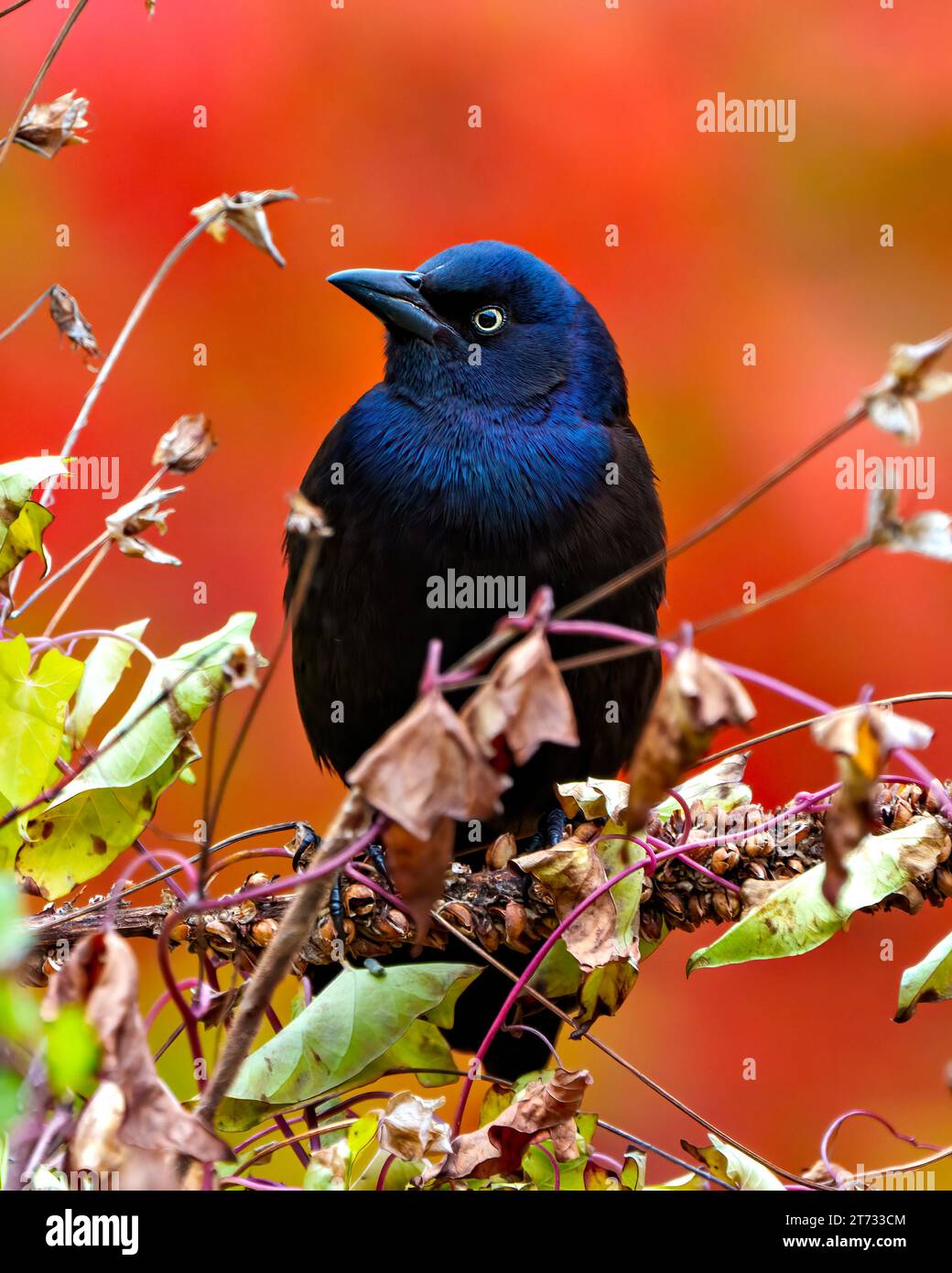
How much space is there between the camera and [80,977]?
3.11ft

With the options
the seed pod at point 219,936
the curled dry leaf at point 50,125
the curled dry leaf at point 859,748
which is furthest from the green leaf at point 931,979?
the curled dry leaf at point 50,125

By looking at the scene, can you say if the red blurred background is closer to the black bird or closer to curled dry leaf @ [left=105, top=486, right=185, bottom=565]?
the black bird

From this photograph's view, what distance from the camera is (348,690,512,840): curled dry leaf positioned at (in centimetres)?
92

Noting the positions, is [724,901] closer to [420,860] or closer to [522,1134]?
[522,1134]

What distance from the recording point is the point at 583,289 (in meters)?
4.11

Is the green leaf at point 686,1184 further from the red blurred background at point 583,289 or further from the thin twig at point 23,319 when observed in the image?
the red blurred background at point 583,289

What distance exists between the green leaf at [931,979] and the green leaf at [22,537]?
101 centimetres

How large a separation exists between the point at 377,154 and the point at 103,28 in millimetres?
818

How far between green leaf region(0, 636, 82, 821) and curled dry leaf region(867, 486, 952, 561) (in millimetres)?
883

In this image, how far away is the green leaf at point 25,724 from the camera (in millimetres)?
1467

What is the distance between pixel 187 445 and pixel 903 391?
0.82 m

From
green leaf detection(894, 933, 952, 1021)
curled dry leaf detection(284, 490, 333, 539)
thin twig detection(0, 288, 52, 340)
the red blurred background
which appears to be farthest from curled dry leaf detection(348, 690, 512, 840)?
the red blurred background

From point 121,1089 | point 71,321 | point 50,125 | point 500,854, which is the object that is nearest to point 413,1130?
point 121,1089

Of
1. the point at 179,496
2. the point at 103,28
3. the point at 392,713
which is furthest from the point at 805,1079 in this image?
the point at 103,28
